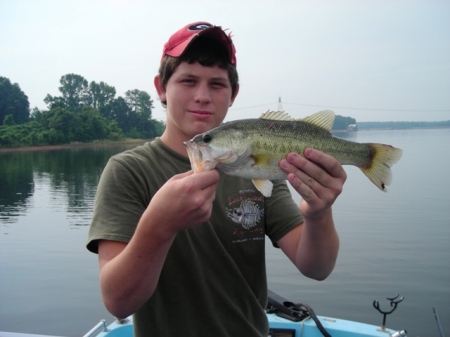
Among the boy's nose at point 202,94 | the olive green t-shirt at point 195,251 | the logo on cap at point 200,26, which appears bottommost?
the olive green t-shirt at point 195,251

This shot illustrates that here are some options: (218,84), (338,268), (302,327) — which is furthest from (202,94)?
(338,268)

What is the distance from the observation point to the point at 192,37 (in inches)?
112

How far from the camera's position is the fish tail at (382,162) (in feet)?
10.3

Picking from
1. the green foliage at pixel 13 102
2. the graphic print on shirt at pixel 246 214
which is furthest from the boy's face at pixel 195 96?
the green foliage at pixel 13 102

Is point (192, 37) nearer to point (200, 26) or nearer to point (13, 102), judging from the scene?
point (200, 26)

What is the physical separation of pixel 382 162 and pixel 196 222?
1.69 metres

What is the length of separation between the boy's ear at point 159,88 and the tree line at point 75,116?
273 feet

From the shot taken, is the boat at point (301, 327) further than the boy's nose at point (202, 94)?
Yes

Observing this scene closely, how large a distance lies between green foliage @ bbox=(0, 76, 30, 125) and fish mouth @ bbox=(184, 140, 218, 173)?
121704 millimetres

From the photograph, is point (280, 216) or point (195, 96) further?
point (280, 216)

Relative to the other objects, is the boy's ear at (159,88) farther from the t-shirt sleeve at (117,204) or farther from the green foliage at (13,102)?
the green foliage at (13,102)

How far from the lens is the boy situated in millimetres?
2242

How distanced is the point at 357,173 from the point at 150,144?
3441cm

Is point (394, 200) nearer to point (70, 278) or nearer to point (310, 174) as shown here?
point (70, 278)
